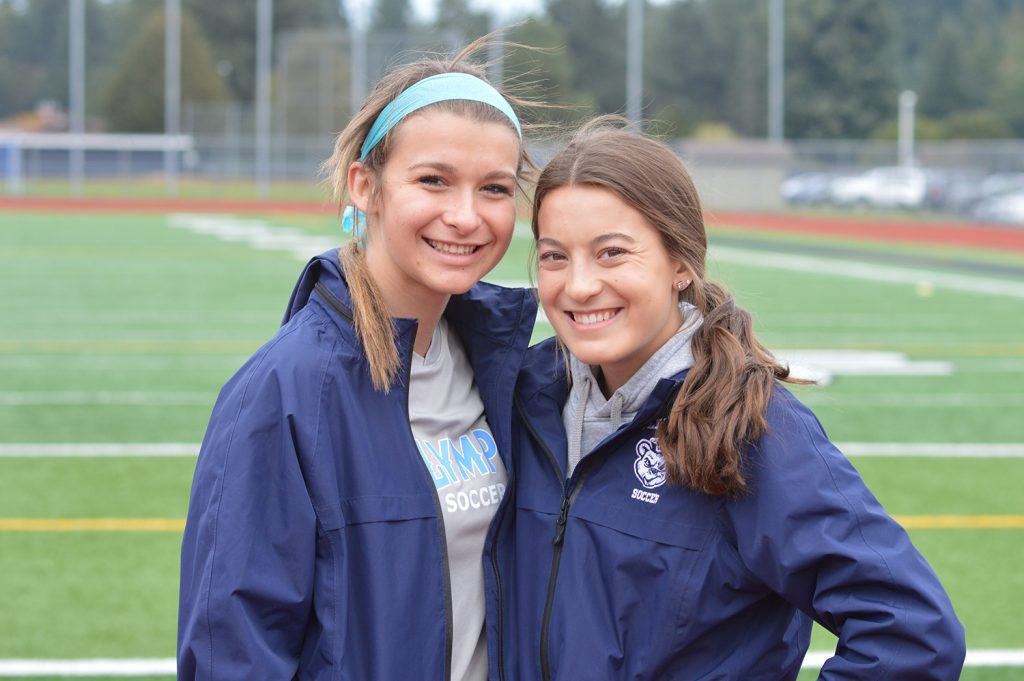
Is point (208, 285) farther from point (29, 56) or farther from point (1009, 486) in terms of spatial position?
point (29, 56)

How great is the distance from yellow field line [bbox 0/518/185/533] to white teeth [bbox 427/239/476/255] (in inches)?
152

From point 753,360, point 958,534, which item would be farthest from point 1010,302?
point 753,360

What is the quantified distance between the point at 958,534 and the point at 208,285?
1145 cm

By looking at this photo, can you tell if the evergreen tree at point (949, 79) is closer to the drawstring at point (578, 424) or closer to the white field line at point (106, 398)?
the white field line at point (106, 398)

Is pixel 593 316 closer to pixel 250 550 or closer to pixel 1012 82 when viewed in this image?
pixel 250 550

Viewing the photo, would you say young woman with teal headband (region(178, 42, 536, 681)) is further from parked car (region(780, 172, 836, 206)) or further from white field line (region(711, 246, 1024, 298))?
parked car (region(780, 172, 836, 206))

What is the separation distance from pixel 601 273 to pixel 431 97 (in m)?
0.38

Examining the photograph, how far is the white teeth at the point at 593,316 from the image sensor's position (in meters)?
2.11

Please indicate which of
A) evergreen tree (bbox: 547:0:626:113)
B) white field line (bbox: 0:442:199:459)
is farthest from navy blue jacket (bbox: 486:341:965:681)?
evergreen tree (bbox: 547:0:626:113)

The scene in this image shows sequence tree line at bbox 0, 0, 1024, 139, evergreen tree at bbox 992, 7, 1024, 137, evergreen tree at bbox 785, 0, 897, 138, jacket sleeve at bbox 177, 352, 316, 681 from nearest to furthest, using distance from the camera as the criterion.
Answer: jacket sleeve at bbox 177, 352, 316, 681, tree line at bbox 0, 0, 1024, 139, evergreen tree at bbox 785, 0, 897, 138, evergreen tree at bbox 992, 7, 1024, 137

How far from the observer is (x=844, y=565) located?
1.84 metres

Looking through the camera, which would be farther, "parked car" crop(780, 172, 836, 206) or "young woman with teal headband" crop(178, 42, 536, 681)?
"parked car" crop(780, 172, 836, 206)

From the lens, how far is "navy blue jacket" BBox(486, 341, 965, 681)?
6.03 feet

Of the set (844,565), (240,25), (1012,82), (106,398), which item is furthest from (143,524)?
(240,25)
